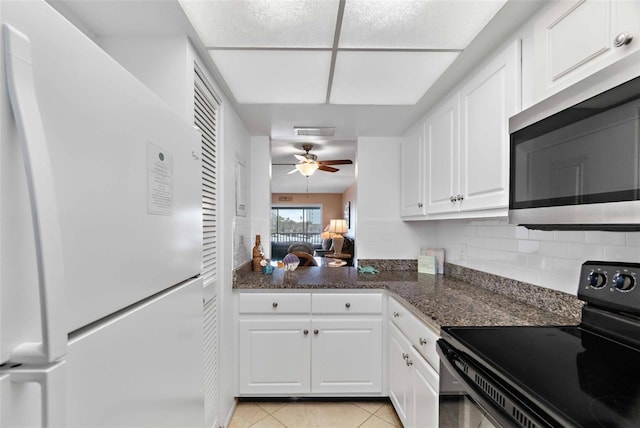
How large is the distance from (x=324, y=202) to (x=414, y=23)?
9233 mm

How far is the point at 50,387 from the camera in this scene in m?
0.39

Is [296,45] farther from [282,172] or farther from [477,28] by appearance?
[282,172]

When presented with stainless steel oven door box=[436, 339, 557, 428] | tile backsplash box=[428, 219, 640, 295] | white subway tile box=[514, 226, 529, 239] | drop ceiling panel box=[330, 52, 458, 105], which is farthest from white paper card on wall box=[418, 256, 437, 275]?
stainless steel oven door box=[436, 339, 557, 428]

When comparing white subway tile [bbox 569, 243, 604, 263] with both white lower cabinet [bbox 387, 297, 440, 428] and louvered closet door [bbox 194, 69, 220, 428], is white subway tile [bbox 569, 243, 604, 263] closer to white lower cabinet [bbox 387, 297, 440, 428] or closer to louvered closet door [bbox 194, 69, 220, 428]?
white lower cabinet [bbox 387, 297, 440, 428]

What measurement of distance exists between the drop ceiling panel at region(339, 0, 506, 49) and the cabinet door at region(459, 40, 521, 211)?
21 centimetres

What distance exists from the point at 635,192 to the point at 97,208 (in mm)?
1103

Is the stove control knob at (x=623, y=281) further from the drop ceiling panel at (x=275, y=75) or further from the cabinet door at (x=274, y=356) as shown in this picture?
the cabinet door at (x=274, y=356)

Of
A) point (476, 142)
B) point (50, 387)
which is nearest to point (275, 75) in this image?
point (476, 142)

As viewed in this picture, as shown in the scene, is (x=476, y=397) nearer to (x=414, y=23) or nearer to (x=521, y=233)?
(x=521, y=233)

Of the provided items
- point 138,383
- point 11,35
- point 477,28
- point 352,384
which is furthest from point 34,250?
point 352,384

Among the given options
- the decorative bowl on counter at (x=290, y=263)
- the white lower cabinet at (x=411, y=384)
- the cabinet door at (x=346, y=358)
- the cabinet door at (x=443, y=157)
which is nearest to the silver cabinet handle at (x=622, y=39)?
the cabinet door at (x=443, y=157)

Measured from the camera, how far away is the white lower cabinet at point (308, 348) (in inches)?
88.0

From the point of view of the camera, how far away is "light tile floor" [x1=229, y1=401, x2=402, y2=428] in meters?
2.05

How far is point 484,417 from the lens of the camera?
0.93m
